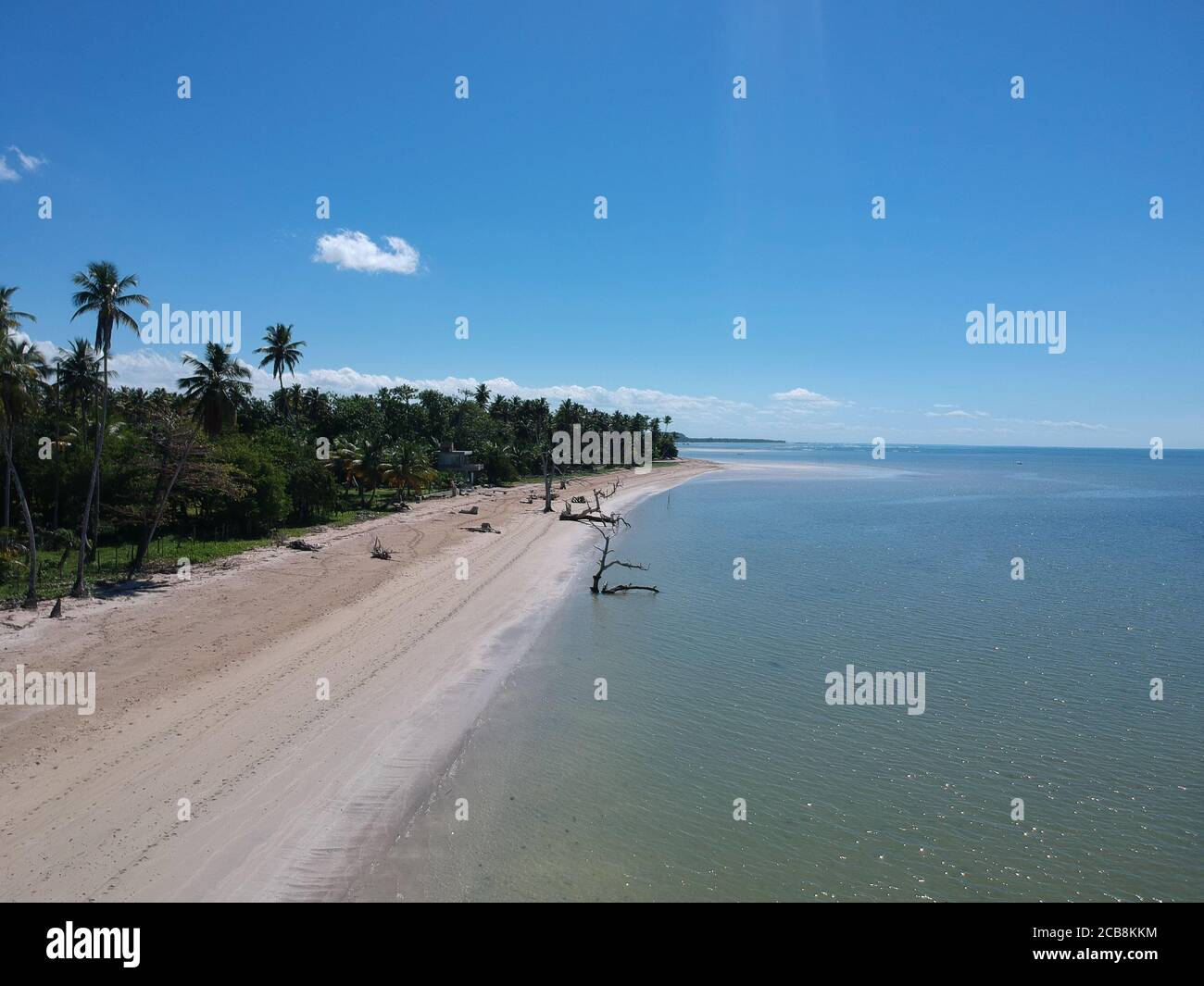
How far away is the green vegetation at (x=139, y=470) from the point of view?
21891 millimetres

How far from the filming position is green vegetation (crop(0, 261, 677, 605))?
71.8 feet

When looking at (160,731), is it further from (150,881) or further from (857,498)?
(857,498)

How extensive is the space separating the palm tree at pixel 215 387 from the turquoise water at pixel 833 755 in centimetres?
1778

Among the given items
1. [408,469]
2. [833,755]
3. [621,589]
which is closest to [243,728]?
[833,755]

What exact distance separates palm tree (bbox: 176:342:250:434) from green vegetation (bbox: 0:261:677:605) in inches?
2.0

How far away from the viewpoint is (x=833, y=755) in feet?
46.3

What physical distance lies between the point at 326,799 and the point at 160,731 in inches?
182

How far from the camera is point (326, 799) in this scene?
11391 millimetres

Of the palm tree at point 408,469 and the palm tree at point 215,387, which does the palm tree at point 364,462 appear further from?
the palm tree at point 215,387

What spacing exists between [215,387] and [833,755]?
28.1 meters

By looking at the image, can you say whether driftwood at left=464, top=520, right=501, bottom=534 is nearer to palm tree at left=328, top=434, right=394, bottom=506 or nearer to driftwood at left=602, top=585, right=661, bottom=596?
palm tree at left=328, top=434, right=394, bottom=506

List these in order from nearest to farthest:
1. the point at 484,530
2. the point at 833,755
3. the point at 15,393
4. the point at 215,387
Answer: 1. the point at 833,755
2. the point at 15,393
3. the point at 215,387
4. the point at 484,530

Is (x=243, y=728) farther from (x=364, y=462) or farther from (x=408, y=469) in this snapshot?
(x=408, y=469)
